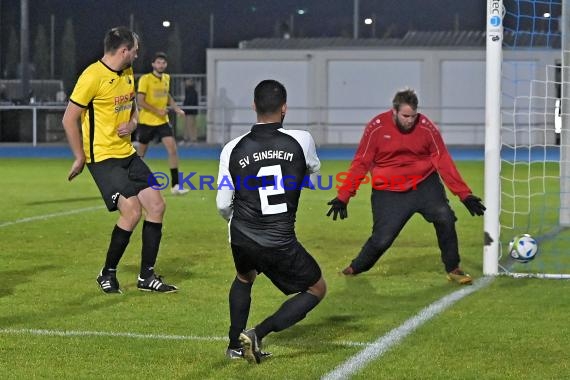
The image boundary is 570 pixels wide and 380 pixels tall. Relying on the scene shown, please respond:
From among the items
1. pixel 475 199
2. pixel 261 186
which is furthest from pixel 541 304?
pixel 261 186

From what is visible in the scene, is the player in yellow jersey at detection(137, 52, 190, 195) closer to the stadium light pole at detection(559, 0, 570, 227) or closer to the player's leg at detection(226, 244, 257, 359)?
the stadium light pole at detection(559, 0, 570, 227)

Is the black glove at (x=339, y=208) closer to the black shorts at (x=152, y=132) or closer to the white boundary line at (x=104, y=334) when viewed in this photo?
the white boundary line at (x=104, y=334)

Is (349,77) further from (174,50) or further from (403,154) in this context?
(403,154)

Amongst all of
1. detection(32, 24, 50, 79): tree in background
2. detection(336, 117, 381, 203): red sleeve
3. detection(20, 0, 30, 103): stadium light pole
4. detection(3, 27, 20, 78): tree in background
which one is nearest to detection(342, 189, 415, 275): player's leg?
detection(336, 117, 381, 203): red sleeve

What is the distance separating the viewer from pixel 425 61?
38969 mm

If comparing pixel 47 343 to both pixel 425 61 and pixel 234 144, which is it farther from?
pixel 425 61

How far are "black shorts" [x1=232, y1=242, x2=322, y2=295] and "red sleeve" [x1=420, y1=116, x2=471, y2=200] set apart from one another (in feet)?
9.78

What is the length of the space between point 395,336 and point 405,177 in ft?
7.90

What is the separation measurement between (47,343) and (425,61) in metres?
33.0

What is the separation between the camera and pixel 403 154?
928 cm

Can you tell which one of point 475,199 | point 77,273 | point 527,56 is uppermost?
point 527,56

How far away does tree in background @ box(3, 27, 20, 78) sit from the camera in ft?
195

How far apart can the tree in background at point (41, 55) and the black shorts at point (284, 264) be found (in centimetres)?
5526

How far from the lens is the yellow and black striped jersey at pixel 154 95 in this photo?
17.3 metres
